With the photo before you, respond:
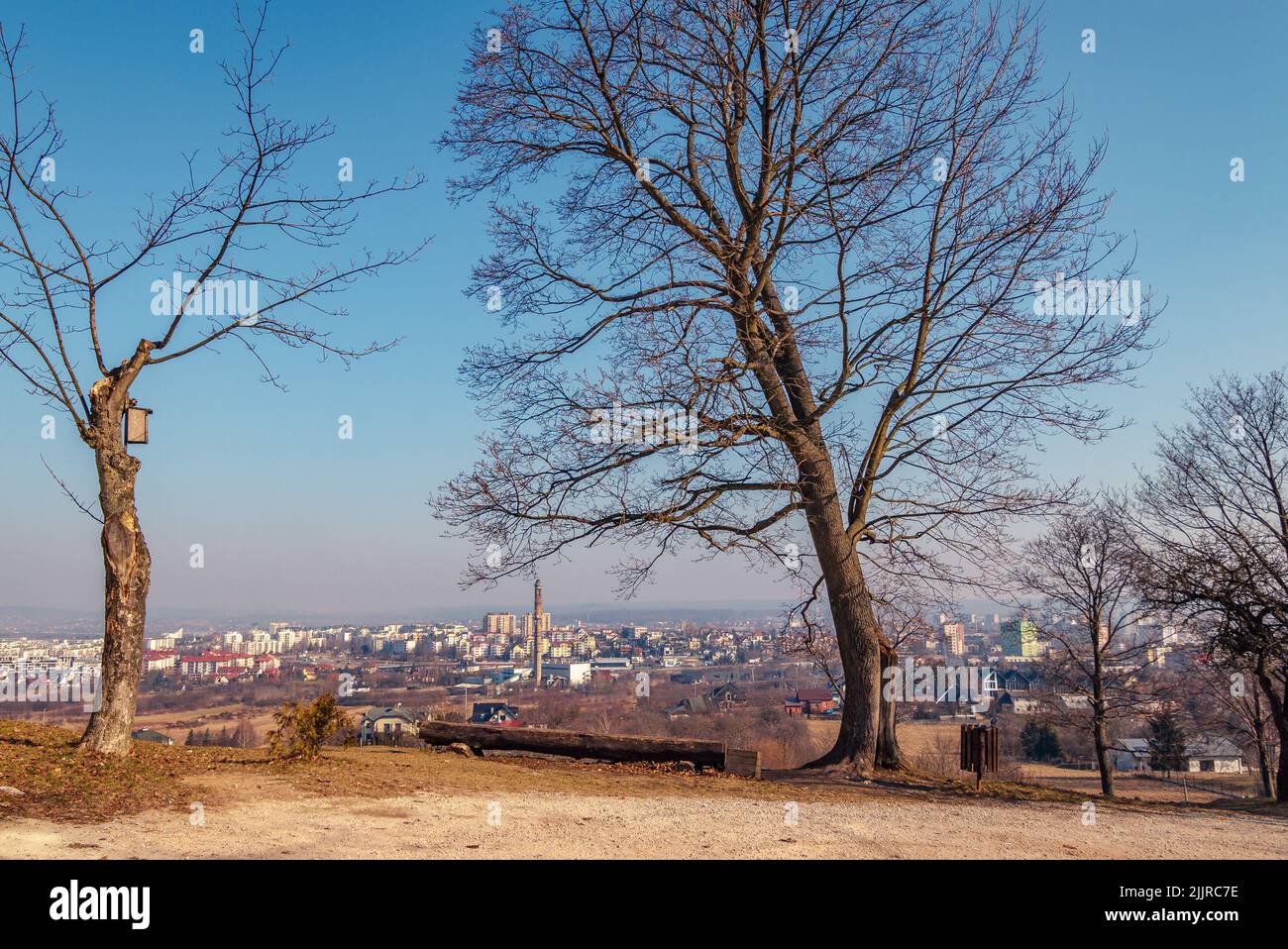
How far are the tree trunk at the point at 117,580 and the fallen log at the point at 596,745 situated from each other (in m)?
4.52

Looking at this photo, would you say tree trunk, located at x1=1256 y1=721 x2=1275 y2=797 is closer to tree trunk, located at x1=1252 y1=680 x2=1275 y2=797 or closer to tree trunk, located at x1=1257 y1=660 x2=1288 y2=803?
tree trunk, located at x1=1252 y1=680 x2=1275 y2=797

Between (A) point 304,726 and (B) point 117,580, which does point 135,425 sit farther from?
(A) point 304,726

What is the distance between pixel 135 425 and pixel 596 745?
687 centimetres

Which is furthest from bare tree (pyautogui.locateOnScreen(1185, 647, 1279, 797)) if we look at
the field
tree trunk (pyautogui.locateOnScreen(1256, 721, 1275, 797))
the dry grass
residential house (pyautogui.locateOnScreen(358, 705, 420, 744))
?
residential house (pyautogui.locateOnScreen(358, 705, 420, 744))

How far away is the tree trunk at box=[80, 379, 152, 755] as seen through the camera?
29.7ft

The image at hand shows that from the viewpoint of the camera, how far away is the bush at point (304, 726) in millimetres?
9828

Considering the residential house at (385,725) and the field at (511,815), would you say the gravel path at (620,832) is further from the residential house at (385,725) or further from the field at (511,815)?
the residential house at (385,725)

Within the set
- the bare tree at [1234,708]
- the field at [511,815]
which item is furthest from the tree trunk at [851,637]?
the bare tree at [1234,708]

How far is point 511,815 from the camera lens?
7.68 m

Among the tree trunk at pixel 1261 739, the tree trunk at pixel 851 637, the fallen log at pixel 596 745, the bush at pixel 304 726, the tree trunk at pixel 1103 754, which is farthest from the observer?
the tree trunk at pixel 1261 739

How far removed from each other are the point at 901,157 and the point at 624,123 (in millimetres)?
4072

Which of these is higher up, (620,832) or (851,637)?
(851,637)

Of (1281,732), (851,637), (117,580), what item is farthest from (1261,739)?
(117,580)

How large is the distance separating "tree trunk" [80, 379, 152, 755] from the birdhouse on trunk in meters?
0.12
